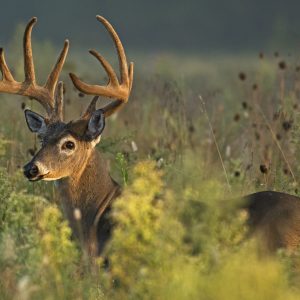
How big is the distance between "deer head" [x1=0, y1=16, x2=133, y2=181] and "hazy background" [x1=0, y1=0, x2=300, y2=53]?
56284mm

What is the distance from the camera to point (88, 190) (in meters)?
9.49

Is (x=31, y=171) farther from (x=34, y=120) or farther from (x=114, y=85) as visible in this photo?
(x=114, y=85)

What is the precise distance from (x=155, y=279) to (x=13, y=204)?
3.75 ft

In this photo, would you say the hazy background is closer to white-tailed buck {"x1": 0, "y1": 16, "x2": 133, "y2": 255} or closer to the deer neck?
white-tailed buck {"x1": 0, "y1": 16, "x2": 133, "y2": 255}

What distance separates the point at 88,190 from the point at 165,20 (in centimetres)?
7105

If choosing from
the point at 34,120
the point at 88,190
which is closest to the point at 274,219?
the point at 88,190

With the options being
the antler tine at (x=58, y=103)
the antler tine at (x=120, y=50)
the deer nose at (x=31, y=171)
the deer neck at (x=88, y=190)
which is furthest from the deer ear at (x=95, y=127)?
the deer nose at (x=31, y=171)

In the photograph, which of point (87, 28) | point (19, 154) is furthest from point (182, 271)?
point (87, 28)

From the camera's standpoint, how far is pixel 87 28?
249 ft

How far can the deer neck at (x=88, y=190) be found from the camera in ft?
30.8

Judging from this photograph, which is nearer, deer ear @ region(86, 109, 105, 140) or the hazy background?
deer ear @ region(86, 109, 105, 140)

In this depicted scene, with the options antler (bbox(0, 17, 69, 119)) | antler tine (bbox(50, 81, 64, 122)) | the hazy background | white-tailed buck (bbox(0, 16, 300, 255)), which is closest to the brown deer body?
white-tailed buck (bbox(0, 16, 300, 255))

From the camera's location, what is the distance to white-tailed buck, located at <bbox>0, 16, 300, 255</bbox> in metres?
8.77

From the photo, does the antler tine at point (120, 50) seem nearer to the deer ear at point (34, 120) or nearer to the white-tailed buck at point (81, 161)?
the white-tailed buck at point (81, 161)
